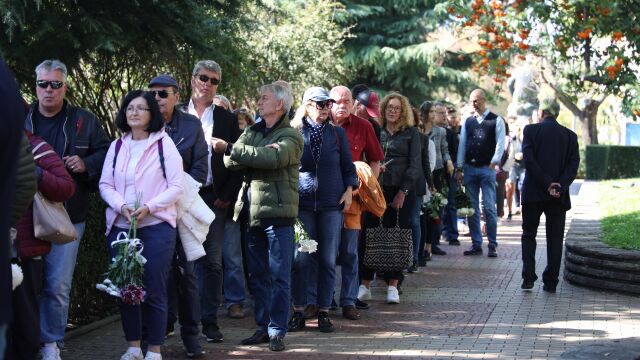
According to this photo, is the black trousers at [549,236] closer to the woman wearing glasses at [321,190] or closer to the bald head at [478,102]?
the woman wearing glasses at [321,190]

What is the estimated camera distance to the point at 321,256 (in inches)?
344

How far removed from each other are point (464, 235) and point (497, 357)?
9.86m

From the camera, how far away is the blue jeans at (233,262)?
911 cm

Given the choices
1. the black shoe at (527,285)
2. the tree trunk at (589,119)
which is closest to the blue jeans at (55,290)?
the black shoe at (527,285)

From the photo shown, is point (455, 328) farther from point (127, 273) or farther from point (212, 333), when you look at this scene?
point (127, 273)

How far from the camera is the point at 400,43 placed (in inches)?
1551

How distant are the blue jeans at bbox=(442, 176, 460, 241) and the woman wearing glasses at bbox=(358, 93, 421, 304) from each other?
3.89 m

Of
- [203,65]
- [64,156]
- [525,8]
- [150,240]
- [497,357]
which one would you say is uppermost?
[525,8]

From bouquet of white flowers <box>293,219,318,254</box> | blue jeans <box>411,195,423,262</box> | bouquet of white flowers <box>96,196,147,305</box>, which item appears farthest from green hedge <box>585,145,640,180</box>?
bouquet of white flowers <box>96,196,147,305</box>

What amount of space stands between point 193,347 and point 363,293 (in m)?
3.09

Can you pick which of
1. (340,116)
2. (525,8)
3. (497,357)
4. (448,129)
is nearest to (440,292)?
(340,116)

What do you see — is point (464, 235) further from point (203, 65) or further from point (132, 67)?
point (203, 65)

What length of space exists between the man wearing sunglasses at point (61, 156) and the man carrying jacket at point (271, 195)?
3.13 feet

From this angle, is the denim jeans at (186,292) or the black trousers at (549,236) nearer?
the denim jeans at (186,292)
